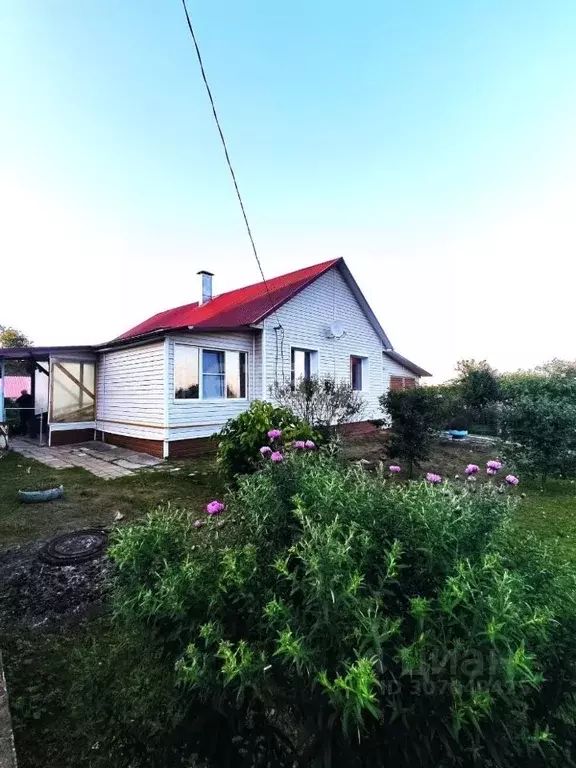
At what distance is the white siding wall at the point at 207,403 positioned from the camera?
9.35 m

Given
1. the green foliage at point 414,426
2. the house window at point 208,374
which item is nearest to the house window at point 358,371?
the house window at point 208,374

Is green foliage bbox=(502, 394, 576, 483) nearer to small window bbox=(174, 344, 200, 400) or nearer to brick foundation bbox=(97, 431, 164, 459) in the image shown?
small window bbox=(174, 344, 200, 400)

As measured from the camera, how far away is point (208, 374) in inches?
406

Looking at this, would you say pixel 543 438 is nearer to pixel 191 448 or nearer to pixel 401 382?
pixel 191 448

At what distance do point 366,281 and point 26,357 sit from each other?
12964mm

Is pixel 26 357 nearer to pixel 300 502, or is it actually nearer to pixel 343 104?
pixel 343 104

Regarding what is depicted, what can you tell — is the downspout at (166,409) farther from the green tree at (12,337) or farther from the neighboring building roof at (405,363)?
the green tree at (12,337)

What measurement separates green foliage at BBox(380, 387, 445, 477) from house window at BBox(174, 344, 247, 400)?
507 centimetres

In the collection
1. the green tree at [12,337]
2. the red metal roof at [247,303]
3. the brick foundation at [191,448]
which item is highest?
the green tree at [12,337]

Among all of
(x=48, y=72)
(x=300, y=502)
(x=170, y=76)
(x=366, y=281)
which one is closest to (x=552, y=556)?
(x=300, y=502)

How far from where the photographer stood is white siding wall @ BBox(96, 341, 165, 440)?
9586mm

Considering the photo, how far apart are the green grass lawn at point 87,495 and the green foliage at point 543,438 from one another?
6226 mm

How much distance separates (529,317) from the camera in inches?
697

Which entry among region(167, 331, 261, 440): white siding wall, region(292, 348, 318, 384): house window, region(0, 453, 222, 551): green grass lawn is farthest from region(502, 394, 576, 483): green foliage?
region(167, 331, 261, 440): white siding wall
